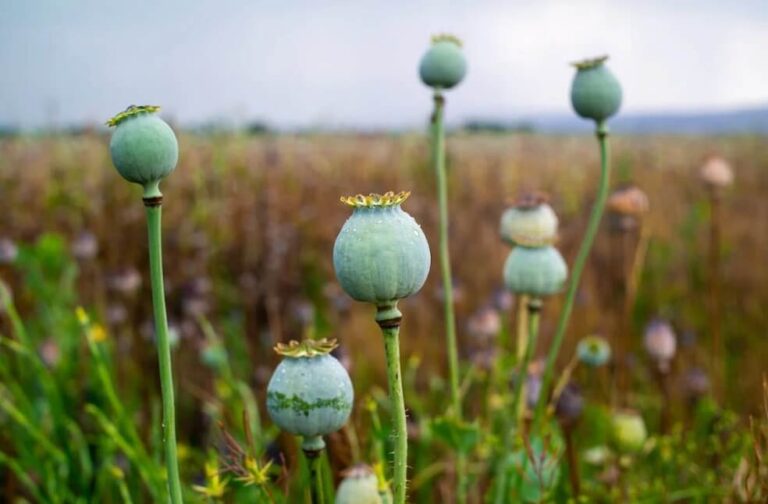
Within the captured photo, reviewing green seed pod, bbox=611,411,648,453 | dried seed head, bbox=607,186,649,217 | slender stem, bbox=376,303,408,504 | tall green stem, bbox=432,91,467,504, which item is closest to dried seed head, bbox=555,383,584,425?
green seed pod, bbox=611,411,648,453

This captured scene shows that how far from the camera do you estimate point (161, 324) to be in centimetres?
70

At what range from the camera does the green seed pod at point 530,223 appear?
1.21 metres

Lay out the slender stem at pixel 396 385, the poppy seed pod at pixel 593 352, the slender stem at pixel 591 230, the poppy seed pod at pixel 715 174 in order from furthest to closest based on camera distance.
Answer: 1. the poppy seed pod at pixel 715 174
2. the poppy seed pod at pixel 593 352
3. the slender stem at pixel 591 230
4. the slender stem at pixel 396 385

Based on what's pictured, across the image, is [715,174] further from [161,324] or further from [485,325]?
[161,324]

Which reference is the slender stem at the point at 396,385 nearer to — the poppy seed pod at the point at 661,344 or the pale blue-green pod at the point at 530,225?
the pale blue-green pod at the point at 530,225

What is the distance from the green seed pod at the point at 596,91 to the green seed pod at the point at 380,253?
60 cm

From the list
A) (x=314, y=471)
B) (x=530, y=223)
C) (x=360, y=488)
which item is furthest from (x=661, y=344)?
(x=314, y=471)

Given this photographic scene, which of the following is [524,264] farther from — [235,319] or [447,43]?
[235,319]

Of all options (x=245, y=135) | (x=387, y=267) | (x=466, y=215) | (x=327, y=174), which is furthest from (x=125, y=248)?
(x=387, y=267)

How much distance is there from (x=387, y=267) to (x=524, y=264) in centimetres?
55

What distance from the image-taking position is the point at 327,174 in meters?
6.05

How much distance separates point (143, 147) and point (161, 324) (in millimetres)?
165

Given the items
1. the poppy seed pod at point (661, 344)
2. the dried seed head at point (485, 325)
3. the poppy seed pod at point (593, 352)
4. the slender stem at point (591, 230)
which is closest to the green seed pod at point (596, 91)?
the slender stem at point (591, 230)

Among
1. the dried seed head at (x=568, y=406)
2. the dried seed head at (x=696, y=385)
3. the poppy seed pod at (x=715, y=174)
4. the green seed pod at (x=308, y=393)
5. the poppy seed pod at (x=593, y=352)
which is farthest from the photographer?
the poppy seed pod at (x=715, y=174)
